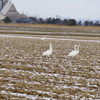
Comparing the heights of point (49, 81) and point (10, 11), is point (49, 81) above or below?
below

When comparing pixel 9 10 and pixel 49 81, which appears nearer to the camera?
pixel 49 81

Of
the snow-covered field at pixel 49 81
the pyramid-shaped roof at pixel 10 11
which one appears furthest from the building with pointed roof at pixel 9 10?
the snow-covered field at pixel 49 81

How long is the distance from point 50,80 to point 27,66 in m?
3.23

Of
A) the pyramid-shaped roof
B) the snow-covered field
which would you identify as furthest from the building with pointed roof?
the snow-covered field

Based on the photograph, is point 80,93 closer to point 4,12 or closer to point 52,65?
point 52,65

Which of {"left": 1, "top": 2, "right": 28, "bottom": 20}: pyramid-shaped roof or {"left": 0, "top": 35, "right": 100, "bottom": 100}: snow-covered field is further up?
{"left": 1, "top": 2, "right": 28, "bottom": 20}: pyramid-shaped roof

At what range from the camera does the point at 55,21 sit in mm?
117375

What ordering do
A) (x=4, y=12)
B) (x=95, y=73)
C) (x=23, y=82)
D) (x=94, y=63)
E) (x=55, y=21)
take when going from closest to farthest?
(x=23, y=82) < (x=95, y=73) < (x=94, y=63) < (x=55, y=21) < (x=4, y=12)

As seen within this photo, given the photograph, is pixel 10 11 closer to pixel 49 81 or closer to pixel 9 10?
pixel 9 10

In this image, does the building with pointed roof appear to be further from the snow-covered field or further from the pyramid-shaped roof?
the snow-covered field

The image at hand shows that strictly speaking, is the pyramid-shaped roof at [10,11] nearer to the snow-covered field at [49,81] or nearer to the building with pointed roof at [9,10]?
the building with pointed roof at [9,10]

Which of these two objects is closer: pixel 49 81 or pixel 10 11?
pixel 49 81

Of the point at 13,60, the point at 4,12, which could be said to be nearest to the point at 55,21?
the point at 4,12

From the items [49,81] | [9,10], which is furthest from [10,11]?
[49,81]
